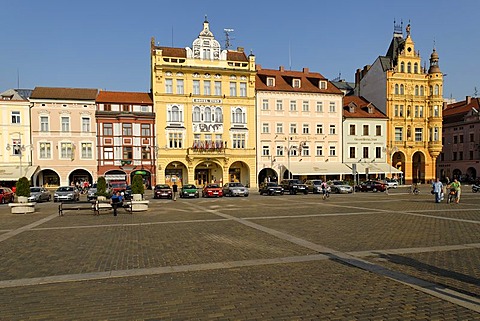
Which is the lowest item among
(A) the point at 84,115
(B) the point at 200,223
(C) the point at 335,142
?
(B) the point at 200,223

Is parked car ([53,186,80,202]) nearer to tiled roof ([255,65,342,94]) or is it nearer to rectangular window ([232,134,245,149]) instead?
rectangular window ([232,134,245,149])

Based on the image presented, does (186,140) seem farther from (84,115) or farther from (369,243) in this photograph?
(369,243)

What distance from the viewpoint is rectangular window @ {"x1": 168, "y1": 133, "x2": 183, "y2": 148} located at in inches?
1955

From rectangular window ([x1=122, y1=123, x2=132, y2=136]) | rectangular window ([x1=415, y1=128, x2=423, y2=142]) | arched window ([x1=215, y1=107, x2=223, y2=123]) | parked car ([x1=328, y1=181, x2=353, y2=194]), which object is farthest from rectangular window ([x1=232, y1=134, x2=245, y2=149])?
rectangular window ([x1=415, y1=128, x2=423, y2=142])

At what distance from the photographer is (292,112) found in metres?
53.5

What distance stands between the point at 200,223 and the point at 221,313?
1025 cm

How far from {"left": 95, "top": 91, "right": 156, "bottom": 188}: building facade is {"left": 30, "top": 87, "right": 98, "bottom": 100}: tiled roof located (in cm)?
149

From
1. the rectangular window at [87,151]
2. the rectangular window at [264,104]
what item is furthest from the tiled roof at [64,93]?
the rectangular window at [264,104]

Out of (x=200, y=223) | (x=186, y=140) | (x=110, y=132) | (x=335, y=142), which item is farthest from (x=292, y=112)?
(x=200, y=223)

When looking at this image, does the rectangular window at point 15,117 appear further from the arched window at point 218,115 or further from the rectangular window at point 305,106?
the rectangular window at point 305,106

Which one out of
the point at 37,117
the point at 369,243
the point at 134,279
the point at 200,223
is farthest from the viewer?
the point at 37,117

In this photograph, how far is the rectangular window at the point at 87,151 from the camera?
47.8 meters

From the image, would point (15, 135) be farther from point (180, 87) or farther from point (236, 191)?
point (236, 191)

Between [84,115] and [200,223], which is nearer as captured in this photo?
[200,223]
